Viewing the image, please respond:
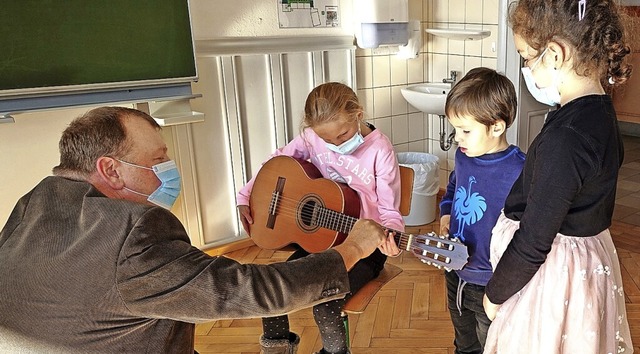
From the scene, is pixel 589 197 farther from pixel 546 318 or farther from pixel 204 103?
pixel 204 103

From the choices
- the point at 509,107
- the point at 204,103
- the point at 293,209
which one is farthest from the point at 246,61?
the point at 509,107

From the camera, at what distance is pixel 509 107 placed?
4.73ft

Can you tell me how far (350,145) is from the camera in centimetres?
194

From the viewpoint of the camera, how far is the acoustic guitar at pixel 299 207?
1.89 metres

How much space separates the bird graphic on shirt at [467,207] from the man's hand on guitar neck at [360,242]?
10.9 inches

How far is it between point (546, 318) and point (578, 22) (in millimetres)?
613

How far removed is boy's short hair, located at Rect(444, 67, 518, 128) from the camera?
143cm

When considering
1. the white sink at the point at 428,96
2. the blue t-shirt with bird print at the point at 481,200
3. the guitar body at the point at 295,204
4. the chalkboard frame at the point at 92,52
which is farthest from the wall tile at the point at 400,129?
the blue t-shirt with bird print at the point at 481,200

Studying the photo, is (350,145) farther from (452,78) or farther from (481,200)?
(452,78)

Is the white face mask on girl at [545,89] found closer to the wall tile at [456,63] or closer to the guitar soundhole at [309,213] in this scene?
the guitar soundhole at [309,213]

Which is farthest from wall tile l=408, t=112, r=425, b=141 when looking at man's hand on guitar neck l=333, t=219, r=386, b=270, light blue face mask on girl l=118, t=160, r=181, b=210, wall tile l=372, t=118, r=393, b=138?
light blue face mask on girl l=118, t=160, r=181, b=210

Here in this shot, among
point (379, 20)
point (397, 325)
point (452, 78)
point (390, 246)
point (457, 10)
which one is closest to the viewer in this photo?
point (390, 246)

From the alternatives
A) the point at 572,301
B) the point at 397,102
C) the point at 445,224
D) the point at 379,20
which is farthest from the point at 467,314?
the point at 397,102

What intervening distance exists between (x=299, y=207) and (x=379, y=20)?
185 centimetres
